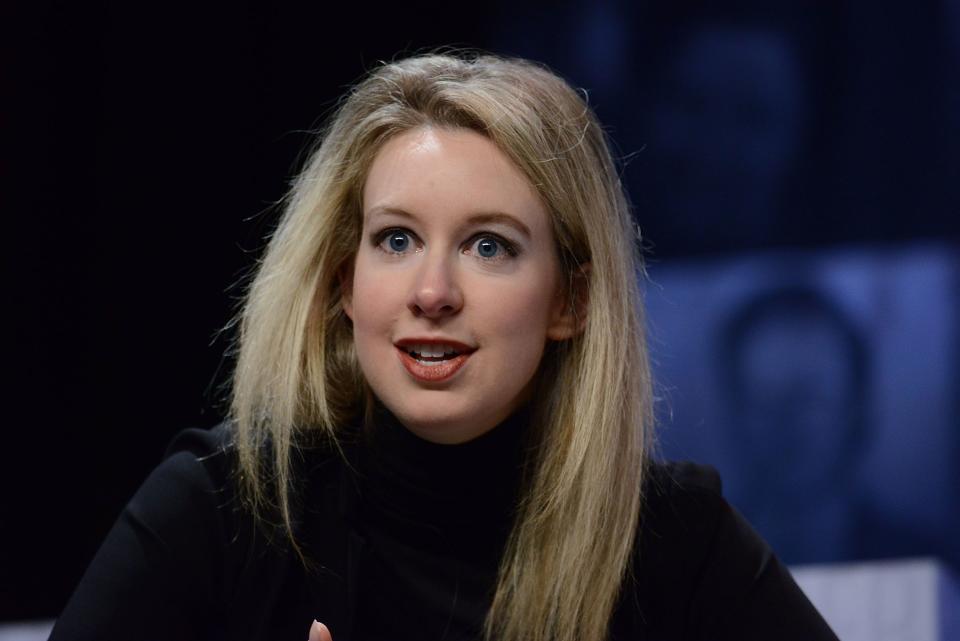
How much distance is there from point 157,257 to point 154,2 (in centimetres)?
42

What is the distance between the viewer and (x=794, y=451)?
2.17 m

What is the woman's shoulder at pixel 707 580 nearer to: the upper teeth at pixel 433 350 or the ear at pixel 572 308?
the ear at pixel 572 308

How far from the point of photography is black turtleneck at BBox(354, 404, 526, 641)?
136cm

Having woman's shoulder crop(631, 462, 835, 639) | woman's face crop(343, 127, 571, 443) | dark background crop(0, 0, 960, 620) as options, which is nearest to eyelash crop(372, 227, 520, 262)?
woman's face crop(343, 127, 571, 443)

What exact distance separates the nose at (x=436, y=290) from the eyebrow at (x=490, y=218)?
5cm

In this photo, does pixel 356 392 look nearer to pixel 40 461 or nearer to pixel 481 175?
pixel 481 175

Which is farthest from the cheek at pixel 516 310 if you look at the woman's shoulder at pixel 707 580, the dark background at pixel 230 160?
the dark background at pixel 230 160

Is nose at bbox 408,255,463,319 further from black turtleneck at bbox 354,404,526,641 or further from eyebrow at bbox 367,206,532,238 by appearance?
black turtleneck at bbox 354,404,526,641

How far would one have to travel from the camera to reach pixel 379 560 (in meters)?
1.39

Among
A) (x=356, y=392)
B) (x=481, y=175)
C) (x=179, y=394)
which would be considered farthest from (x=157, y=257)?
(x=481, y=175)

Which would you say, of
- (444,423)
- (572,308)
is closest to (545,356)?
(572,308)

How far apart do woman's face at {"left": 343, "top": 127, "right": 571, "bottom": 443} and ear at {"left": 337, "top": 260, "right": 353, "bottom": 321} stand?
0.10 metres

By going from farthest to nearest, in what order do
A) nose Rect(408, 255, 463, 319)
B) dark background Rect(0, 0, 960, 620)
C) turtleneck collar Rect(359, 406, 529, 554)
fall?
dark background Rect(0, 0, 960, 620)
turtleneck collar Rect(359, 406, 529, 554)
nose Rect(408, 255, 463, 319)

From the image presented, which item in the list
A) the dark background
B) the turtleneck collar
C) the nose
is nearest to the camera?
the nose
